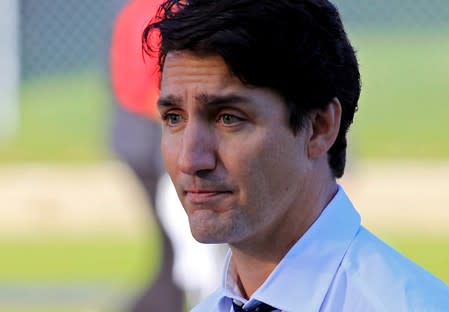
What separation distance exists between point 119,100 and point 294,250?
4870 mm

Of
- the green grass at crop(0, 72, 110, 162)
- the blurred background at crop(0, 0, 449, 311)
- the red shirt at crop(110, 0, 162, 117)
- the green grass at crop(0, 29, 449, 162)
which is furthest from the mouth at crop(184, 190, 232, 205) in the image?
the green grass at crop(0, 29, 449, 162)

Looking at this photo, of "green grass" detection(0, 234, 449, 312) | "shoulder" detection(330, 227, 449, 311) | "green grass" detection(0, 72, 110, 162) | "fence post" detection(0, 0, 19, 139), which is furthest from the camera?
"green grass" detection(0, 72, 110, 162)

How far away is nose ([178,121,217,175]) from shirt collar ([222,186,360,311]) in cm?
25

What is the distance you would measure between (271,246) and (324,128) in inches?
10.7

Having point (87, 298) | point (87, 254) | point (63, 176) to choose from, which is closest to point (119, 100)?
point (87, 298)

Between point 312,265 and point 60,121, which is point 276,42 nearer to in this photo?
point 312,265

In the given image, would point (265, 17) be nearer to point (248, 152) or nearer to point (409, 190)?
point (248, 152)

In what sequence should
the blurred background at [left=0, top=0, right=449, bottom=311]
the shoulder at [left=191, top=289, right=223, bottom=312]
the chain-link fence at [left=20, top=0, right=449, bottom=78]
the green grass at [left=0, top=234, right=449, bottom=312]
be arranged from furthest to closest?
the chain-link fence at [left=20, top=0, right=449, bottom=78], the blurred background at [left=0, top=0, right=449, bottom=311], the green grass at [left=0, top=234, right=449, bottom=312], the shoulder at [left=191, top=289, right=223, bottom=312]

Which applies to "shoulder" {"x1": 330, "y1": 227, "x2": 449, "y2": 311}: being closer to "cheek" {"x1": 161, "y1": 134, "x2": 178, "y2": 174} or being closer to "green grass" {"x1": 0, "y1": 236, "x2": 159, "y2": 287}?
"cheek" {"x1": 161, "y1": 134, "x2": 178, "y2": 174}

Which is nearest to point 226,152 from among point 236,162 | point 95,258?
point 236,162

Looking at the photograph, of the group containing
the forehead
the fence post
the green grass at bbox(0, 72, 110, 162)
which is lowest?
the green grass at bbox(0, 72, 110, 162)

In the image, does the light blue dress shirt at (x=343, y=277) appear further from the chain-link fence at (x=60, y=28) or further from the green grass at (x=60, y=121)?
the green grass at (x=60, y=121)

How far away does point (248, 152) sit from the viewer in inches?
84.4

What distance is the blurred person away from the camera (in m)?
6.89
